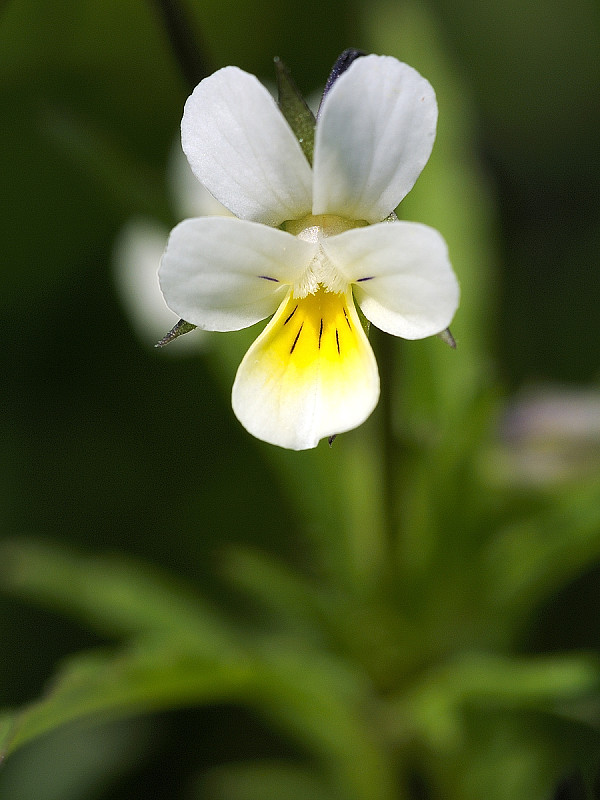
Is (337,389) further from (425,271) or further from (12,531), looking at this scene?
(12,531)

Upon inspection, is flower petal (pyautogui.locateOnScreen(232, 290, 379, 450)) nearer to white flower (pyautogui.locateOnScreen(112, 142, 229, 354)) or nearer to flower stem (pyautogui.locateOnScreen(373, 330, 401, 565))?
flower stem (pyautogui.locateOnScreen(373, 330, 401, 565))

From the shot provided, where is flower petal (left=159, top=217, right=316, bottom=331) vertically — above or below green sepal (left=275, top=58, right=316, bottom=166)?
below

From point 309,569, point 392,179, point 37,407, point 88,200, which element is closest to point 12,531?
point 37,407

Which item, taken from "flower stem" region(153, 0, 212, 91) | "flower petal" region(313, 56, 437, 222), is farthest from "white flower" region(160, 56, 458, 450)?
"flower stem" region(153, 0, 212, 91)

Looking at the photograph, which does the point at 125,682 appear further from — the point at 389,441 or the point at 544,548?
the point at 544,548

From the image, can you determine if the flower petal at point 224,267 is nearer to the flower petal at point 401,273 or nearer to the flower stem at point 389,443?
the flower petal at point 401,273

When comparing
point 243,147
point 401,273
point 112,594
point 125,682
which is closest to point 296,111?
point 243,147
